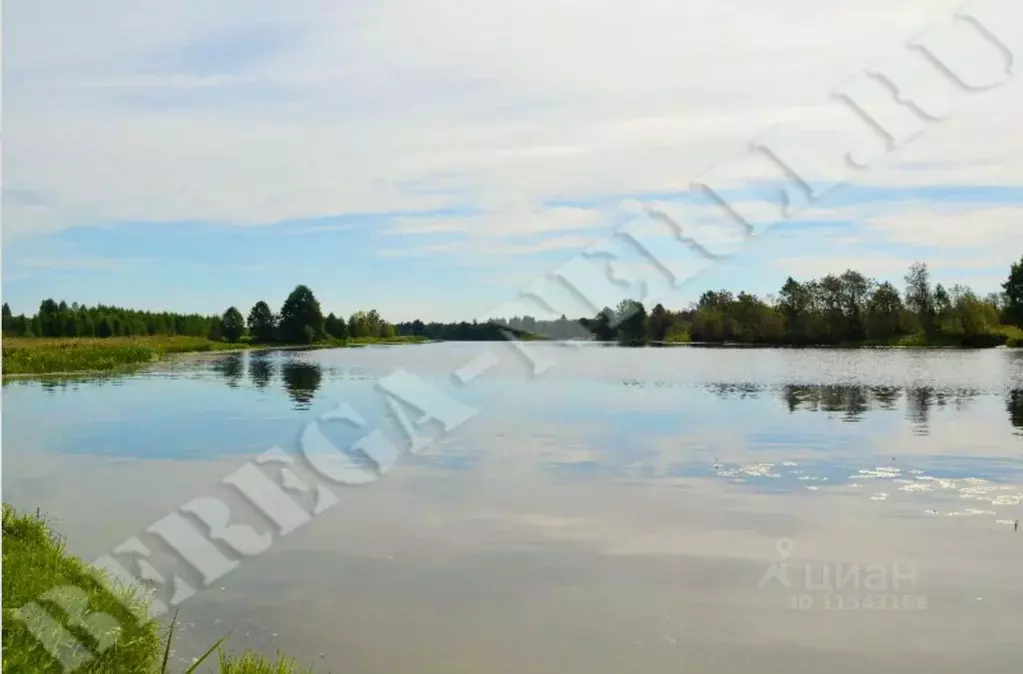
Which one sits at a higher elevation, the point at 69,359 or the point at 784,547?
the point at 69,359

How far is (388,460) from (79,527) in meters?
8.07

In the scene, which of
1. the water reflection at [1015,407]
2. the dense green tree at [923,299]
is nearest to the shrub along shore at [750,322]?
Answer: the dense green tree at [923,299]

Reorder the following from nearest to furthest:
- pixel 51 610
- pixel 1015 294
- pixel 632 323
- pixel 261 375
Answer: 1. pixel 51 610
2. pixel 261 375
3. pixel 1015 294
4. pixel 632 323

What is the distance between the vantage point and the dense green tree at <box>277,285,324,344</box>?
11344 centimetres

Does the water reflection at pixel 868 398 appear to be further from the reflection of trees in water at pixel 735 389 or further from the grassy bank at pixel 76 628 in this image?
the grassy bank at pixel 76 628

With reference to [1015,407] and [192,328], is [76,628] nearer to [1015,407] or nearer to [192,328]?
[1015,407]

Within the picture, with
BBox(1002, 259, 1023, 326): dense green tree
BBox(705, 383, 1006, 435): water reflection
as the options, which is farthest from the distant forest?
BBox(705, 383, 1006, 435): water reflection

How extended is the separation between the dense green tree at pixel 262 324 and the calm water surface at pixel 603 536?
85936 millimetres

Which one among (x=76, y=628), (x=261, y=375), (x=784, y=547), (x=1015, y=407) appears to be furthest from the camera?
(x=261, y=375)

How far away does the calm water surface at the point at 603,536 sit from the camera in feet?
30.2

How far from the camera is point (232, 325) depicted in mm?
116062

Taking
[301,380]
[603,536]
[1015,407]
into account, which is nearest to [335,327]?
[301,380]

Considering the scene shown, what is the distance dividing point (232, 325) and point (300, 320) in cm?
866

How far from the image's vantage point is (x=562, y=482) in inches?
693
